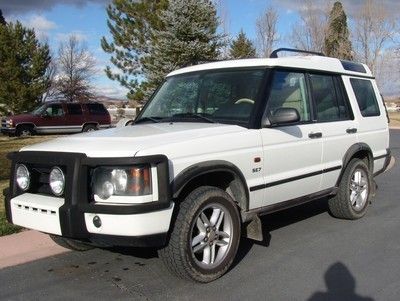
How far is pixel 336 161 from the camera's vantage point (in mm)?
6340

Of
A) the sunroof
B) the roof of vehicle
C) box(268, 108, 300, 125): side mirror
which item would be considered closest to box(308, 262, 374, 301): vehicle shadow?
box(268, 108, 300, 125): side mirror

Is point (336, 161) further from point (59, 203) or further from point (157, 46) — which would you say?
point (157, 46)

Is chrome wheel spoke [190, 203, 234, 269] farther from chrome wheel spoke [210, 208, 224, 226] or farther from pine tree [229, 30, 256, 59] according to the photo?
pine tree [229, 30, 256, 59]

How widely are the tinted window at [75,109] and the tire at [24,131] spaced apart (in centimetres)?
214

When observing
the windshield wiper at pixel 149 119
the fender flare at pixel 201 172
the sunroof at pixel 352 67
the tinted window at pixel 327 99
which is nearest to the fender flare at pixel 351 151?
the tinted window at pixel 327 99

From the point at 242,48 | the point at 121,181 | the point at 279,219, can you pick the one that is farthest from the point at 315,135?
the point at 242,48

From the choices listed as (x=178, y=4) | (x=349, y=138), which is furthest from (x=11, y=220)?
(x=178, y=4)

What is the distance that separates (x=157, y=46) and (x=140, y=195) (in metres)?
16.9

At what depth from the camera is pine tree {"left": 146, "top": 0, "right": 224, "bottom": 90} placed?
764 inches

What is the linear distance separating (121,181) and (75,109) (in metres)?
23.2

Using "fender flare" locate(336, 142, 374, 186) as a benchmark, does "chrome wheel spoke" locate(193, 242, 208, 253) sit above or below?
below

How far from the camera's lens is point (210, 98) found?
5.64 meters

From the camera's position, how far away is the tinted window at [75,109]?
26422 mm

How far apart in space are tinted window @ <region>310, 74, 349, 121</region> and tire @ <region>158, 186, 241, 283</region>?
76.7 inches
